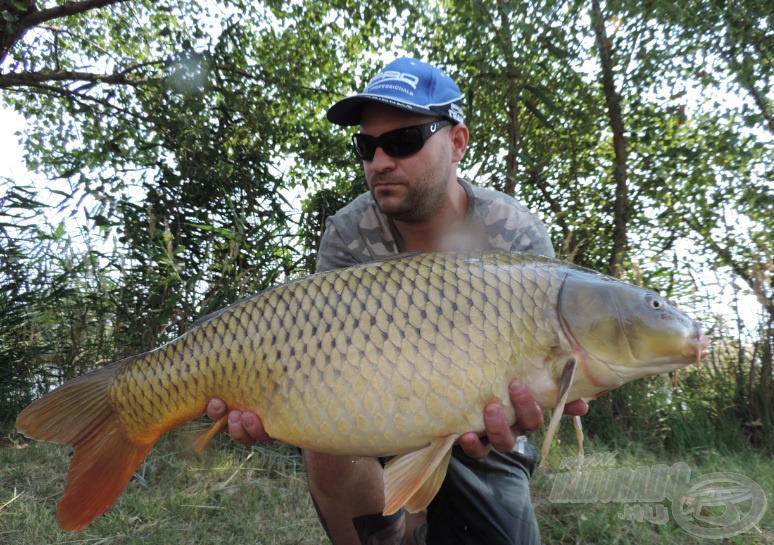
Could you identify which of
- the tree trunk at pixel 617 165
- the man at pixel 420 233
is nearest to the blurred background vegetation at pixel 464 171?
the tree trunk at pixel 617 165

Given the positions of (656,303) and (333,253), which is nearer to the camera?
(656,303)

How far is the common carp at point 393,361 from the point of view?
1103 mm

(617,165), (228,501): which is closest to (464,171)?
(617,165)

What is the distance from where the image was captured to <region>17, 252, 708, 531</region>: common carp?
1103mm

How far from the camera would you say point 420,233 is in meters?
1.88

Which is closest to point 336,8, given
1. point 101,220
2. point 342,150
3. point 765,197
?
point 342,150

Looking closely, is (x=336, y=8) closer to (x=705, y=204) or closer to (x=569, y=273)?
(x=705, y=204)

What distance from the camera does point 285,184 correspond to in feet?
11.7

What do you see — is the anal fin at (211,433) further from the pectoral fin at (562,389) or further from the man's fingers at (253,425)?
the pectoral fin at (562,389)

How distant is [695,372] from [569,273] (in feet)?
6.81

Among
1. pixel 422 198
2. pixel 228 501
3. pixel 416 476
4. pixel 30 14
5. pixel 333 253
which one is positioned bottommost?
pixel 228 501

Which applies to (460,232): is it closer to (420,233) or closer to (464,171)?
(420,233)

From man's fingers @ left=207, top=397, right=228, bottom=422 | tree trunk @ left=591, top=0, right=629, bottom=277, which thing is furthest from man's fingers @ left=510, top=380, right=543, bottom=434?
tree trunk @ left=591, top=0, right=629, bottom=277

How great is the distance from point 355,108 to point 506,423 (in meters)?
1.07
